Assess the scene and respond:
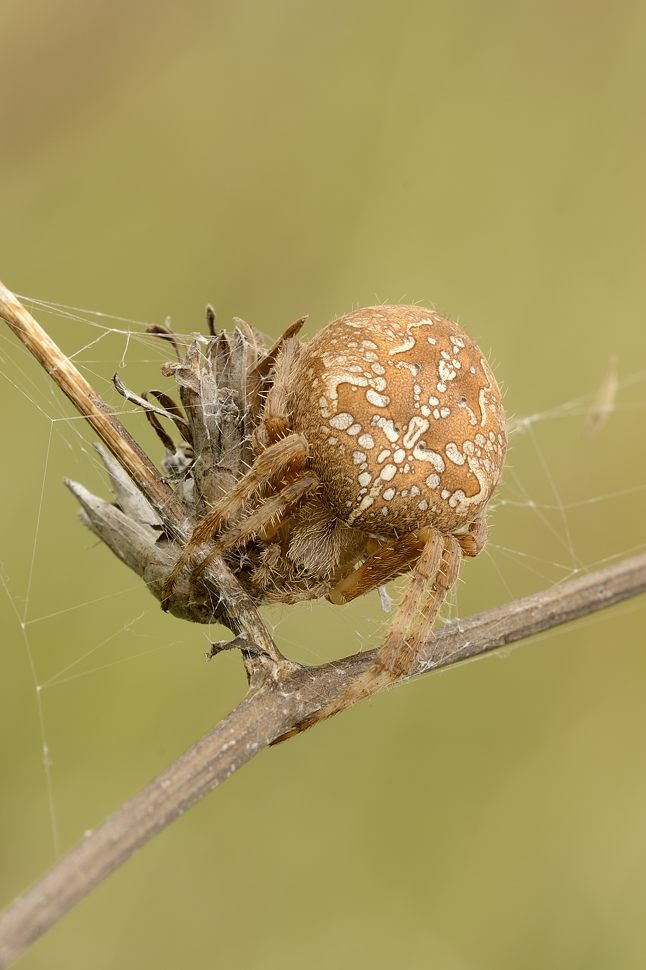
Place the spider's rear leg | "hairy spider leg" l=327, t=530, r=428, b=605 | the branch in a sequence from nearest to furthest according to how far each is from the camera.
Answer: the branch < the spider's rear leg < "hairy spider leg" l=327, t=530, r=428, b=605

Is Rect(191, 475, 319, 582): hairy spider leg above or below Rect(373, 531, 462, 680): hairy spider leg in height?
above

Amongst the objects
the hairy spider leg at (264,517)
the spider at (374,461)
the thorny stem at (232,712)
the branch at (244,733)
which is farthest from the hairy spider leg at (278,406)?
the branch at (244,733)

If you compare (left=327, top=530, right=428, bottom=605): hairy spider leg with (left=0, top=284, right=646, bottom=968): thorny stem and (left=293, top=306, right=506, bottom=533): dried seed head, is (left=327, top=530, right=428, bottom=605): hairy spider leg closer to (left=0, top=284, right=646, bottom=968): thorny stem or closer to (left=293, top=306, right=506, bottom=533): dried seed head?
(left=293, top=306, right=506, bottom=533): dried seed head

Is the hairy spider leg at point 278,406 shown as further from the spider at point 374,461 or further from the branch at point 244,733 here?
the branch at point 244,733

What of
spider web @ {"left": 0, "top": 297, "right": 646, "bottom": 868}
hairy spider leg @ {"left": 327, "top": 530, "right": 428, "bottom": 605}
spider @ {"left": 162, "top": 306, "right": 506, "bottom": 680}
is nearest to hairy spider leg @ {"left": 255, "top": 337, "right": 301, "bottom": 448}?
spider @ {"left": 162, "top": 306, "right": 506, "bottom": 680}

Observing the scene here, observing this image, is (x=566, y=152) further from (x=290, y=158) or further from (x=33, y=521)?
(x=33, y=521)

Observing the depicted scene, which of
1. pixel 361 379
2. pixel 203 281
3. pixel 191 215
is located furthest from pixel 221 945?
pixel 191 215
